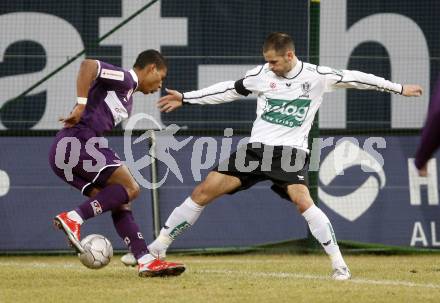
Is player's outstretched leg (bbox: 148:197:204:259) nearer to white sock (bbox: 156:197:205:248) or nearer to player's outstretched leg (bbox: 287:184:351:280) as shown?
white sock (bbox: 156:197:205:248)

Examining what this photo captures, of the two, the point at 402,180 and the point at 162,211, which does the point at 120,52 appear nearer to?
the point at 162,211

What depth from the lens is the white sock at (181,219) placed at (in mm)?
9227

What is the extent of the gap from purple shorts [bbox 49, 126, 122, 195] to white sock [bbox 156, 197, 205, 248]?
0.84 meters

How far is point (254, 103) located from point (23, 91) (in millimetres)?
3362

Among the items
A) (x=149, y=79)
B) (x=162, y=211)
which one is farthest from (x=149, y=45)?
(x=149, y=79)

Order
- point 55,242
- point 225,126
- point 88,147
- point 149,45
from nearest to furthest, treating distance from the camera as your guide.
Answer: point 88,147, point 55,242, point 225,126, point 149,45

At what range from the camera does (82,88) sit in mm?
8266

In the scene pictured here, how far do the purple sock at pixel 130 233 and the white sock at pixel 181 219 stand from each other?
1.85ft

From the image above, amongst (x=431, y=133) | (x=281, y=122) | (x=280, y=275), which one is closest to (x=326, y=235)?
(x=280, y=275)

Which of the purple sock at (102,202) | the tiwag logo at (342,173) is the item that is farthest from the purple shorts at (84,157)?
the tiwag logo at (342,173)

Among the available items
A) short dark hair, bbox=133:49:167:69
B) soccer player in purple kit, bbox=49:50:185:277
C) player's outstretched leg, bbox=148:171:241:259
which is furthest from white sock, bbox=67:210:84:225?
short dark hair, bbox=133:49:167:69

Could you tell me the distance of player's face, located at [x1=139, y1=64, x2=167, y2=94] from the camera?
8938mm

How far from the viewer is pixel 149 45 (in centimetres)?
1493

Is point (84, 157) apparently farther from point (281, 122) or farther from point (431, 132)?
point (431, 132)
